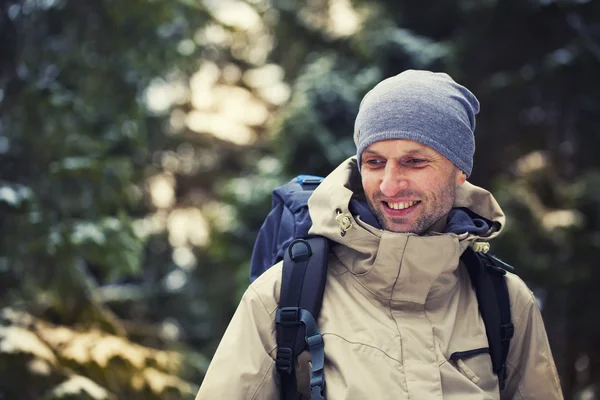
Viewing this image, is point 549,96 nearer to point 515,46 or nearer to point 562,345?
point 515,46

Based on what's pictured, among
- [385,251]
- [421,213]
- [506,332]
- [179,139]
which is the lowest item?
[506,332]

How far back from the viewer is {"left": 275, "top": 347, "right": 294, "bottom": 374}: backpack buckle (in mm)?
1947

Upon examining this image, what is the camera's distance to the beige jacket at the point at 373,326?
1.93 metres

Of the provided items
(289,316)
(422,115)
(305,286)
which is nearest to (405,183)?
(422,115)

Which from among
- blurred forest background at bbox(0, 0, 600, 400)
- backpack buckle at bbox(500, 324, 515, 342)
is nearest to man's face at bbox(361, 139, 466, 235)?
backpack buckle at bbox(500, 324, 515, 342)

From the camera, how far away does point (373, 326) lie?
2023mm

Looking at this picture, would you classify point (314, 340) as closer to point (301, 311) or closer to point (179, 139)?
point (301, 311)

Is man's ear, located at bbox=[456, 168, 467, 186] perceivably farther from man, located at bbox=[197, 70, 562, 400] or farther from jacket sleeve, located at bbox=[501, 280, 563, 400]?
jacket sleeve, located at bbox=[501, 280, 563, 400]

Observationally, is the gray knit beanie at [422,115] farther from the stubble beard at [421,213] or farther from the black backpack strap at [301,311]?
the black backpack strap at [301,311]

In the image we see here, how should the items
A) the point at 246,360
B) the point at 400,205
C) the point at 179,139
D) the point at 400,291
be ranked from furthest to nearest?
the point at 179,139, the point at 400,205, the point at 400,291, the point at 246,360

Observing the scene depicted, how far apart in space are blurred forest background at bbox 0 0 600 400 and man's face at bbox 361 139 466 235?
3.30 meters

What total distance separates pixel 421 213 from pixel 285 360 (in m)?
0.68

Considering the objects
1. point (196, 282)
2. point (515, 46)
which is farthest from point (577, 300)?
point (196, 282)

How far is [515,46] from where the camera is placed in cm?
769
